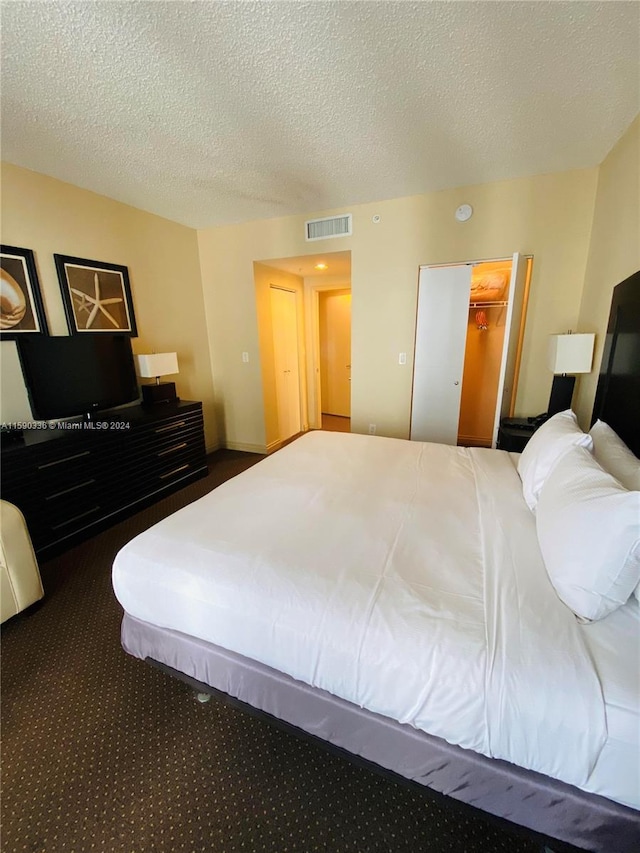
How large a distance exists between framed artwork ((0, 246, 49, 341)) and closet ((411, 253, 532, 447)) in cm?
317

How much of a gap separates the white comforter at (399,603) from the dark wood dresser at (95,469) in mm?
1337

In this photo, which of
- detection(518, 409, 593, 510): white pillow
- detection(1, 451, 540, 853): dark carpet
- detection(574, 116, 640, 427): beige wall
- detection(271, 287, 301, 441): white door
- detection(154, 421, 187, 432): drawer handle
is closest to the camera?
detection(1, 451, 540, 853): dark carpet

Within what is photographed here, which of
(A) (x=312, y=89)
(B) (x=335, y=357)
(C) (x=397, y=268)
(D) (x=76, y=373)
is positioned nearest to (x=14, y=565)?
(D) (x=76, y=373)

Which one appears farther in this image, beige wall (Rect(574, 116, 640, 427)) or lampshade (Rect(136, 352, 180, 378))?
lampshade (Rect(136, 352, 180, 378))

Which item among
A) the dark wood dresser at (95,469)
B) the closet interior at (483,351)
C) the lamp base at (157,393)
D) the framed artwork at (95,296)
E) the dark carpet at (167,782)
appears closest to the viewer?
the dark carpet at (167,782)

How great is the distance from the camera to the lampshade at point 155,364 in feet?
10.1

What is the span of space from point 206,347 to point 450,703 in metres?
4.12

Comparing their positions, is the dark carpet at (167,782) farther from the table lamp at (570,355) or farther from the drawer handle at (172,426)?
the table lamp at (570,355)

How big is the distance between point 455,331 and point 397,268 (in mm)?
832

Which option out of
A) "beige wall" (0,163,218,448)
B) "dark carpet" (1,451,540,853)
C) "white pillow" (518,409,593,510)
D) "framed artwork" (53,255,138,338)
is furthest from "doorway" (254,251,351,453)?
"dark carpet" (1,451,540,853)

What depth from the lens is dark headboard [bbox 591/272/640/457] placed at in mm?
1517

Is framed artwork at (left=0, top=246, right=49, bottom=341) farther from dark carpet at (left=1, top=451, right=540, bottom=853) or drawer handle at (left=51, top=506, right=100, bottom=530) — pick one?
dark carpet at (left=1, top=451, right=540, bottom=853)

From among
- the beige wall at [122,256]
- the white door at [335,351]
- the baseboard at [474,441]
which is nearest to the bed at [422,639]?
the beige wall at [122,256]

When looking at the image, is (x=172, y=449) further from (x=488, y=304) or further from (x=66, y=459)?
(x=488, y=304)
